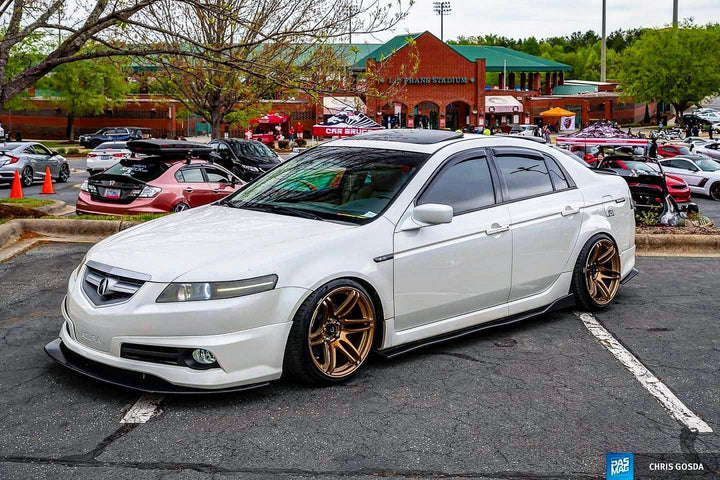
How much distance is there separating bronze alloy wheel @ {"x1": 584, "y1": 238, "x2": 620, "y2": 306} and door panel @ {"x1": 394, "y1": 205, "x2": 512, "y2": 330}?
115cm

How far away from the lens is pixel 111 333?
5.00 metres

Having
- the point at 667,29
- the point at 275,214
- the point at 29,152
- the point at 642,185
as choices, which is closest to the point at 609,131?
the point at 642,185

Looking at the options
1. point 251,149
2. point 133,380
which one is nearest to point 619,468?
point 133,380

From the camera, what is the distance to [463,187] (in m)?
6.41

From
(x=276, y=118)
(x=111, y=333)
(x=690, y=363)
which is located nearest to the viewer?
(x=111, y=333)

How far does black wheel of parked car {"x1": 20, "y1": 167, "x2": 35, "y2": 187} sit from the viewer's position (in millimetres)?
26094

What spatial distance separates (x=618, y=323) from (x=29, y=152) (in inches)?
938

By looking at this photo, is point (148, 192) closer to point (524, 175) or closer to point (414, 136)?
point (414, 136)

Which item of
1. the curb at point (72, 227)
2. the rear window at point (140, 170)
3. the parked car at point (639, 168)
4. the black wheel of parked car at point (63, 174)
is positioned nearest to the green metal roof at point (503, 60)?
the black wheel of parked car at point (63, 174)

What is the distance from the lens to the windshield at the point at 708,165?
25.8 m

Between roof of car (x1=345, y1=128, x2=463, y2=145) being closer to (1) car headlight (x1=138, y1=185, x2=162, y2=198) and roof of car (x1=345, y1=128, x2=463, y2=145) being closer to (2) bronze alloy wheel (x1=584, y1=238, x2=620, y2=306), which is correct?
(2) bronze alloy wheel (x1=584, y1=238, x2=620, y2=306)

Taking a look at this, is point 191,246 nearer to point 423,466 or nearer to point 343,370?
point 343,370

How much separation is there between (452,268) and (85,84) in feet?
206

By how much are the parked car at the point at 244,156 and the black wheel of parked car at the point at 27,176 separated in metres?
5.80
